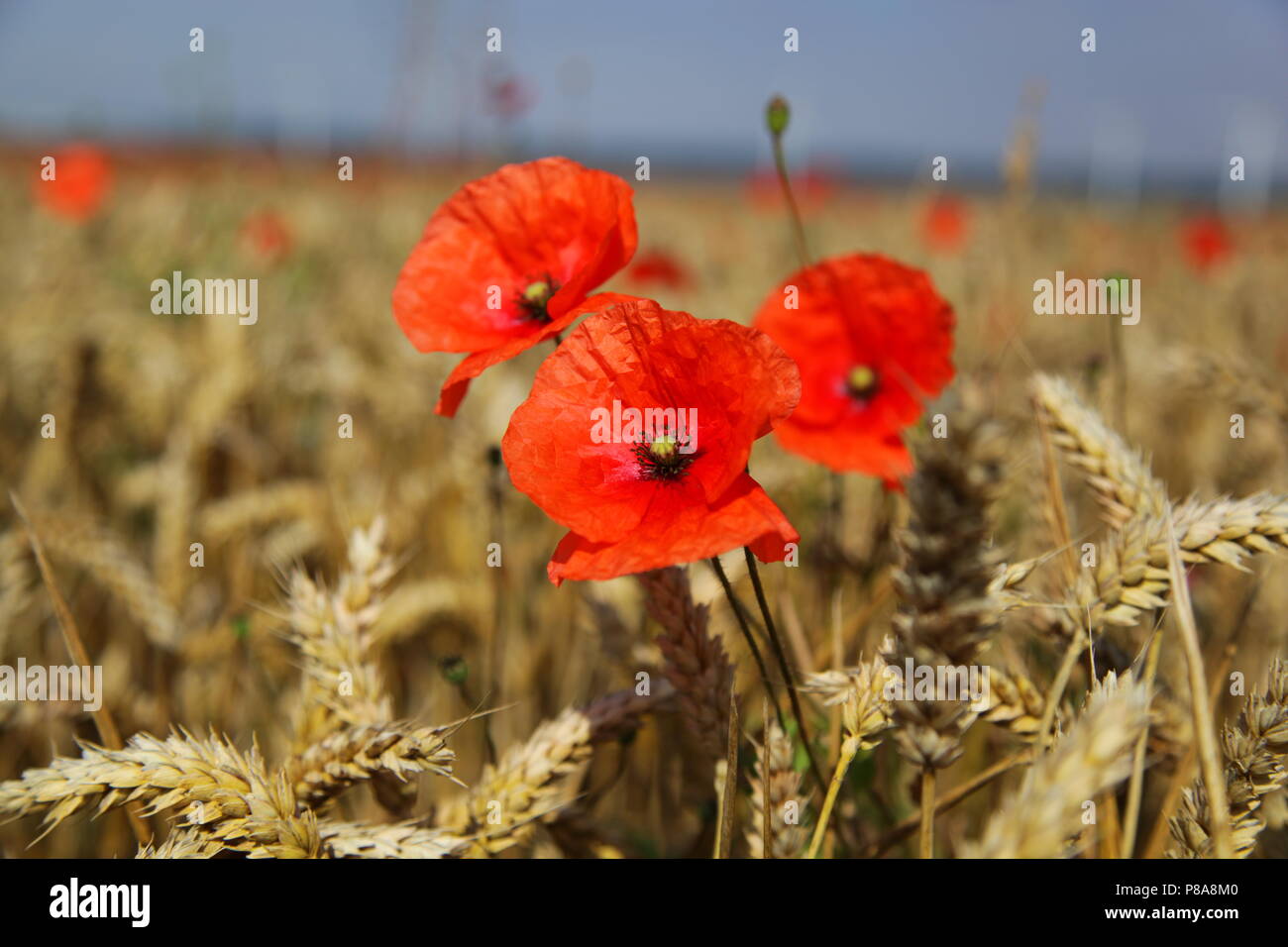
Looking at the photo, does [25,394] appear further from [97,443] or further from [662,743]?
[662,743]

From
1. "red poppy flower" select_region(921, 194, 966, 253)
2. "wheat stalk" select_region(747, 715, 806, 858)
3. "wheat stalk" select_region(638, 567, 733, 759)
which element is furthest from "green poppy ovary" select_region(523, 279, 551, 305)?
"red poppy flower" select_region(921, 194, 966, 253)

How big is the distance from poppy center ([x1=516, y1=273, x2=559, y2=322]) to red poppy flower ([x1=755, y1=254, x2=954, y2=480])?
1.40 feet

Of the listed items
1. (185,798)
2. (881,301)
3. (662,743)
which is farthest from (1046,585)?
(185,798)

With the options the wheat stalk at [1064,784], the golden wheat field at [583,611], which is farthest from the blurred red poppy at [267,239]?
the wheat stalk at [1064,784]

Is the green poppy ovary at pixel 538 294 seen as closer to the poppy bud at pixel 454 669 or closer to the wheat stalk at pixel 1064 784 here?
the poppy bud at pixel 454 669

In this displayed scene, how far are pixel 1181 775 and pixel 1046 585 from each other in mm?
469

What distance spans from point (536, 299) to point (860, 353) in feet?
2.38

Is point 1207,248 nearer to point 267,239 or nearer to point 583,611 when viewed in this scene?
point 583,611

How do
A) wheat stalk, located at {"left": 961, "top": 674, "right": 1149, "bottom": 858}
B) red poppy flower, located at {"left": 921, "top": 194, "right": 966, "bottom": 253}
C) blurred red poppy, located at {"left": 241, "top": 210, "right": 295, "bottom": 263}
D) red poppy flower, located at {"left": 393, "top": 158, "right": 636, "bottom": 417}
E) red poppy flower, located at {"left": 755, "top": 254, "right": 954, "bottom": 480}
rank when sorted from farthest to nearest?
red poppy flower, located at {"left": 921, "top": 194, "right": 966, "bottom": 253} < blurred red poppy, located at {"left": 241, "top": 210, "right": 295, "bottom": 263} < red poppy flower, located at {"left": 755, "top": 254, "right": 954, "bottom": 480} < red poppy flower, located at {"left": 393, "top": 158, "right": 636, "bottom": 417} < wheat stalk, located at {"left": 961, "top": 674, "right": 1149, "bottom": 858}

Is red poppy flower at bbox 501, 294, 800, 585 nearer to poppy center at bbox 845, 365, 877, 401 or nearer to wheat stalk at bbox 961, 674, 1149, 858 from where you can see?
wheat stalk at bbox 961, 674, 1149, 858

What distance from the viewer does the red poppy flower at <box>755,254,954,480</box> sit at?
1.45m

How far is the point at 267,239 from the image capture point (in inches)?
162

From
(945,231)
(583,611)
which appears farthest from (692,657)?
(945,231)

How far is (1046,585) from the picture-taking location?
60.4 inches
